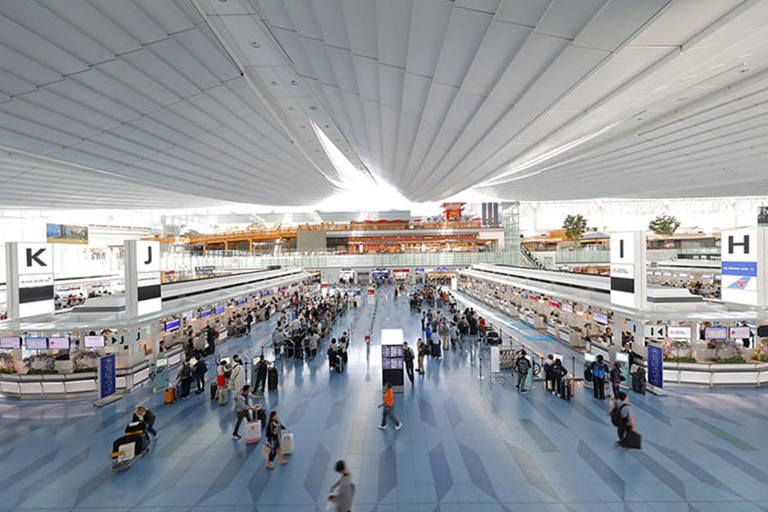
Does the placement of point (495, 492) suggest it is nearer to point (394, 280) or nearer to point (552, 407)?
point (552, 407)

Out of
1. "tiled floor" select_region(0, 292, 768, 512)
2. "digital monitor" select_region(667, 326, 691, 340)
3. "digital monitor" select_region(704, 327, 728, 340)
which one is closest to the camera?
"tiled floor" select_region(0, 292, 768, 512)

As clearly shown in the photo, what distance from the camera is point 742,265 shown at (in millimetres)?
10406

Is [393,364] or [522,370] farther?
[393,364]

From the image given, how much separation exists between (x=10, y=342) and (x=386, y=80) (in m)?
12.0

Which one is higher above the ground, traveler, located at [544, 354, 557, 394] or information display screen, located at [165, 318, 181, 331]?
information display screen, located at [165, 318, 181, 331]

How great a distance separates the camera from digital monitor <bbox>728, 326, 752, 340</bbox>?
364 inches

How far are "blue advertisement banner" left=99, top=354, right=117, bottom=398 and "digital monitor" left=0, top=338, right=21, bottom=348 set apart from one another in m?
2.72

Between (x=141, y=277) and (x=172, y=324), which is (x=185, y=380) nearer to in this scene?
(x=141, y=277)

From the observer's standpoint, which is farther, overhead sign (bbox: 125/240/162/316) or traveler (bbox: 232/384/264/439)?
overhead sign (bbox: 125/240/162/316)

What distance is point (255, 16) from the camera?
234 inches

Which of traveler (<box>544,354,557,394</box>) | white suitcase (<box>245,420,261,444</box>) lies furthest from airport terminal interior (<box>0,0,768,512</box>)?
→ traveler (<box>544,354,557,394</box>)

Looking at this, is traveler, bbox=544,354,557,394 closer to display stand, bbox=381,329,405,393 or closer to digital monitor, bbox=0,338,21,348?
display stand, bbox=381,329,405,393

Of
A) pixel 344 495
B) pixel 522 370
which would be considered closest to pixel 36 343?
pixel 344 495

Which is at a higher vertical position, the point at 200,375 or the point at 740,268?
the point at 740,268
